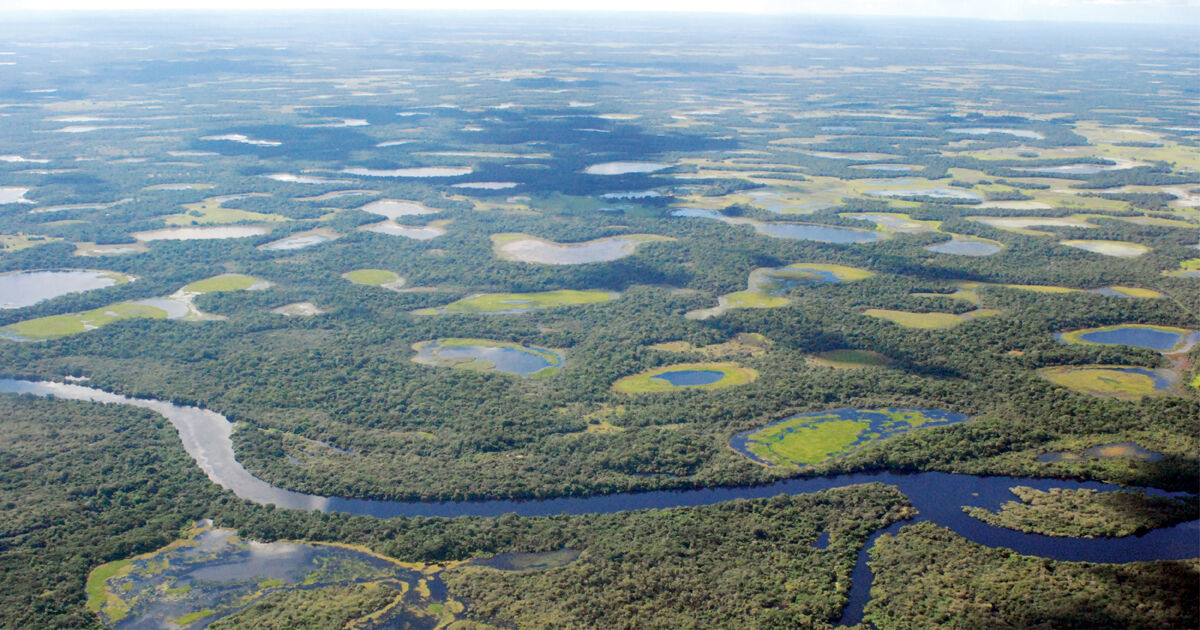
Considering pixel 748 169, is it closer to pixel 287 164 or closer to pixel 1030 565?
pixel 287 164

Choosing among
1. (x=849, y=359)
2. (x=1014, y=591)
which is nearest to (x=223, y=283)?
(x=849, y=359)

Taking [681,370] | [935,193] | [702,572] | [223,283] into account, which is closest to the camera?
[702,572]

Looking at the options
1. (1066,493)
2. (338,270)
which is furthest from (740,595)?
(338,270)

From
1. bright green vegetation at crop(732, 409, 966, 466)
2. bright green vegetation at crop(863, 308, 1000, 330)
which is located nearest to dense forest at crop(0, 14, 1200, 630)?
bright green vegetation at crop(863, 308, 1000, 330)

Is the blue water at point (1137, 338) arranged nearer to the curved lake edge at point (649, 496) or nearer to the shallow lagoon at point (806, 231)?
the curved lake edge at point (649, 496)

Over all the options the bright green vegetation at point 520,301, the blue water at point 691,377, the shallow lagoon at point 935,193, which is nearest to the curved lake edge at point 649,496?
the blue water at point 691,377

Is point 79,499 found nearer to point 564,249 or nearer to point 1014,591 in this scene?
point 1014,591
